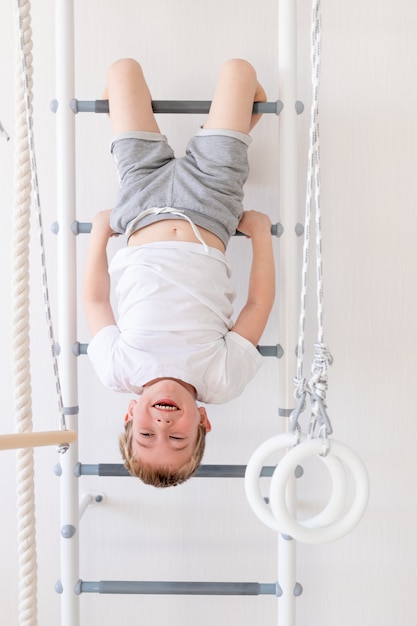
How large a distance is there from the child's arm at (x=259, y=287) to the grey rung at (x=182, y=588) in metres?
0.56

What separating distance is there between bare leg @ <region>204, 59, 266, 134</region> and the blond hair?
0.64 m

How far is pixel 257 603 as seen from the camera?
72.6 inches

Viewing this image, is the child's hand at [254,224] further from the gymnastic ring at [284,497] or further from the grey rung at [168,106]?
the gymnastic ring at [284,497]

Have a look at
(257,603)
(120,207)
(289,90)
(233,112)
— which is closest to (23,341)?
(120,207)

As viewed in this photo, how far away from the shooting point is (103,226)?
1.60 meters

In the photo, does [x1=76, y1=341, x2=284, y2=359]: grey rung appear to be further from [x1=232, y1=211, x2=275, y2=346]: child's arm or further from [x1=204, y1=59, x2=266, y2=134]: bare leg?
[x1=204, y1=59, x2=266, y2=134]: bare leg

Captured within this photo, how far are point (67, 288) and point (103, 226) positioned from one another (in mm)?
160

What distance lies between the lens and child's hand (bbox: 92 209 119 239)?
1.60 m

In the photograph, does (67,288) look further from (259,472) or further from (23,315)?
(259,472)

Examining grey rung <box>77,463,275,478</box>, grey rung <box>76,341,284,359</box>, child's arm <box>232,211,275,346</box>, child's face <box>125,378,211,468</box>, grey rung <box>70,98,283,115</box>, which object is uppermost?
grey rung <box>70,98,283,115</box>

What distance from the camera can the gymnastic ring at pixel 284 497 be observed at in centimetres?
124

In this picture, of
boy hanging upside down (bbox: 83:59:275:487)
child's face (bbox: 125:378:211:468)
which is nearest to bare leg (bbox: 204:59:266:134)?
boy hanging upside down (bbox: 83:59:275:487)

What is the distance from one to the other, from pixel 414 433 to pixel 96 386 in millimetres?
800

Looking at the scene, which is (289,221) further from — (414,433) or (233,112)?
(414,433)
